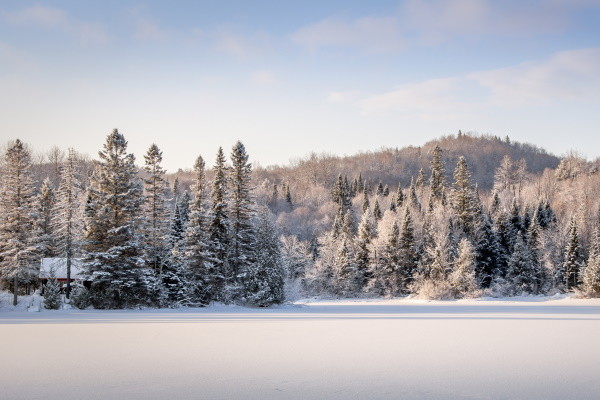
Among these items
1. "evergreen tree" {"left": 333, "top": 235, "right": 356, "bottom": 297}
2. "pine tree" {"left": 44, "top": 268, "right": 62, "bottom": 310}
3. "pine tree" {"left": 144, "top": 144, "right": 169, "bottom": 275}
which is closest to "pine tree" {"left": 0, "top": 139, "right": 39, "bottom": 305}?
"pine tree" {"left": 44, "top": 268, "right": 62, "bottom": 310}

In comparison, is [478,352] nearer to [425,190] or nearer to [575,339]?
[575,339]

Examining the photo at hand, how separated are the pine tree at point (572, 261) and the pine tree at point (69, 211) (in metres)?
53.0

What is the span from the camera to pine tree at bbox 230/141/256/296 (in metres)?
37.2

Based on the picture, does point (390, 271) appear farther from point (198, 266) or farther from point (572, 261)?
point (198, 266)

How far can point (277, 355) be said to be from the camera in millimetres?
11375

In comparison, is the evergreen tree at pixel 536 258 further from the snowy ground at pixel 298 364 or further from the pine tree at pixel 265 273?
the snowy ground at pixel 298 364

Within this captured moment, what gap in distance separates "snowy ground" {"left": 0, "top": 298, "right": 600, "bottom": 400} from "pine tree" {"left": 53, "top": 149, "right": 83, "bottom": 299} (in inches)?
823

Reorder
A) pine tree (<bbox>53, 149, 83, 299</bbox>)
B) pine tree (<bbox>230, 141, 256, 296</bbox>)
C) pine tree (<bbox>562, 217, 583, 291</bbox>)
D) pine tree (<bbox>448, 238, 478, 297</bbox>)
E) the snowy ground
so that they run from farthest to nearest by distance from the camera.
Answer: pine tree (<bbox>562, 217, 583, 291</bbox>) < pine tree (<bbox>448, 238, 478, 297</bbox>) < pine tree (<bbox>230, 141, 256, 296</bbox>) < pine tree (<bbox>53, 149, 83, 299</bbox>) < the snowy ground

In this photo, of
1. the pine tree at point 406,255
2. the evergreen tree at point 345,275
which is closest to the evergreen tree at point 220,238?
the evergreen tree at point 345,275

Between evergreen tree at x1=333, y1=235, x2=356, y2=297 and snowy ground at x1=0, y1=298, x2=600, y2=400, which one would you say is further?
evergreen tree at x1=333, y1=235, x2=356, y2=297

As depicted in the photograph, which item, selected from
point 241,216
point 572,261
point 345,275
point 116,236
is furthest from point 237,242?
point 572,261

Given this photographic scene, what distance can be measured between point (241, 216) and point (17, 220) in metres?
16.6

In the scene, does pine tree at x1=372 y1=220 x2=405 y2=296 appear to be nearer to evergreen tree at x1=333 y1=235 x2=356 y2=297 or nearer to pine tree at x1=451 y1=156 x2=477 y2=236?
evergreen tree at x1=333 y1=235 x2=356 y2=297

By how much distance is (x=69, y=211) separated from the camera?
118ft
